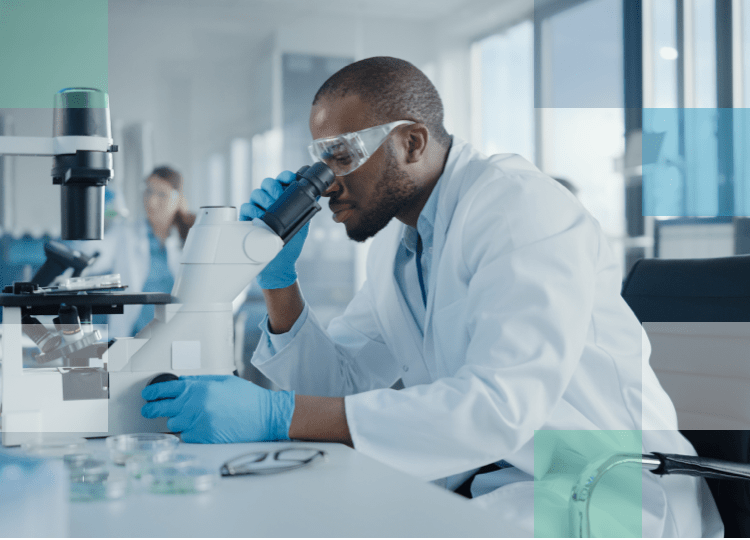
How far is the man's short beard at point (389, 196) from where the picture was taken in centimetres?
133

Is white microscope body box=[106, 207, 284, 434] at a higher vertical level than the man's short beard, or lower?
lower

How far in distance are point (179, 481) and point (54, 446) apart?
0.96 feet

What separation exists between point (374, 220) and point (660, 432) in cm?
70

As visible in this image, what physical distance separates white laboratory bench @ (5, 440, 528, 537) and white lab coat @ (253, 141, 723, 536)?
0.61 ft

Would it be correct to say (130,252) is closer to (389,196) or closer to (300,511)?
(389,196)

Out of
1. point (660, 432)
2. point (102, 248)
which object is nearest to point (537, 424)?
point (660, 432)

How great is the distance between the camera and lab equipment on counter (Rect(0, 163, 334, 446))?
932mm

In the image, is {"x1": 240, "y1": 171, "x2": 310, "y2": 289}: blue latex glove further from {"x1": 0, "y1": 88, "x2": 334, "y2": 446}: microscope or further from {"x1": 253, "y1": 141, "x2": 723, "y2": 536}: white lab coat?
{"x1": 0, "y1": 88, "x2": 334, "y2": 446}: microscope

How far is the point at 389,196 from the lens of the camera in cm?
135
